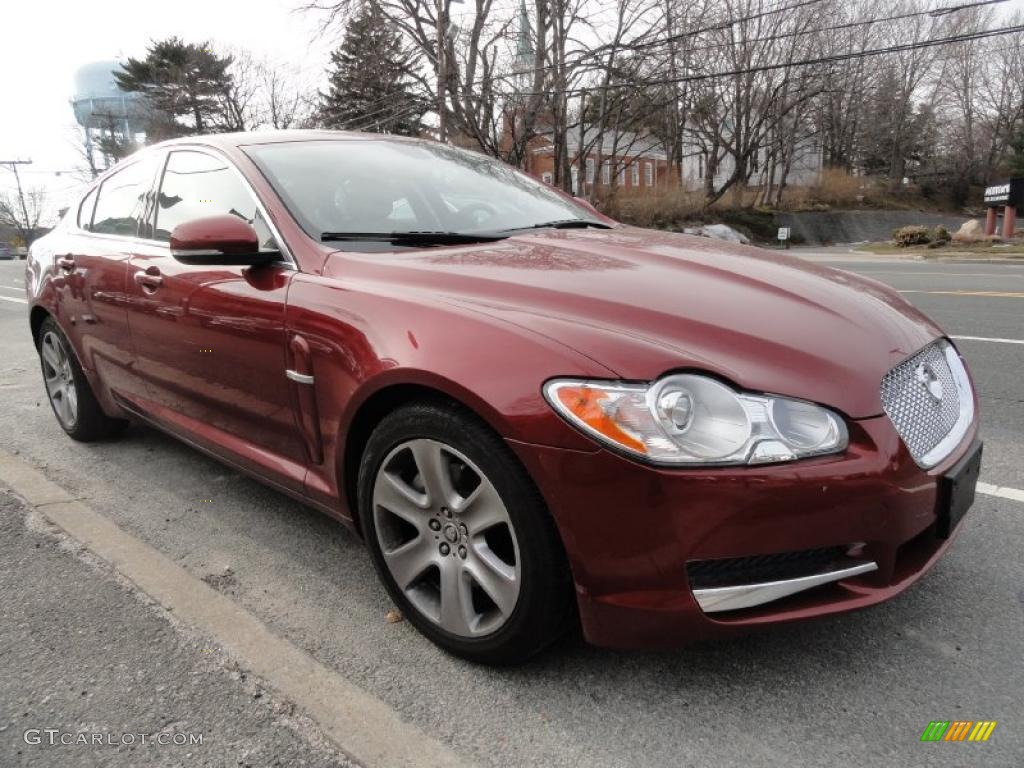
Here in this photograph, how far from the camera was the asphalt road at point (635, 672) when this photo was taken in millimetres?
1747

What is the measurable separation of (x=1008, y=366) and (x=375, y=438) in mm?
5143

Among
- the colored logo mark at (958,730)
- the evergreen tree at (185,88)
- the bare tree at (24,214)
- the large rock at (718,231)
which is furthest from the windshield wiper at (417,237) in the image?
the bare tree at (24,214)

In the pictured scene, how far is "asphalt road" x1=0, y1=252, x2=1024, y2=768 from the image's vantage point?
1.75m

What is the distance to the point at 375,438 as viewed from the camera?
2127mm

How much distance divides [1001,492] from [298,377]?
2879 millimetres

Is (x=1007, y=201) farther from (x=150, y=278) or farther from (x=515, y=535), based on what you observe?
(x=515, y=535)

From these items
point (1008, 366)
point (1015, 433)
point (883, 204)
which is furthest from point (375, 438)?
point (883, 204)

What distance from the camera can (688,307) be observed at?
77.4 inches

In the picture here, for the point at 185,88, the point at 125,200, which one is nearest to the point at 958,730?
the point at 125,200

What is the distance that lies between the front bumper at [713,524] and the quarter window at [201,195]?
1.55 metres

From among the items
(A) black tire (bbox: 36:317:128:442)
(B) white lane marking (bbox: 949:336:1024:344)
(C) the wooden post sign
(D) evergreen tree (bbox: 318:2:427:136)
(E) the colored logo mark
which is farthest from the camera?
(D) evergreen tree (bbox: 318:2:427:136)

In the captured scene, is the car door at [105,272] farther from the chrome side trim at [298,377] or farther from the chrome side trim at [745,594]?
the chrome side trim at [745,594]

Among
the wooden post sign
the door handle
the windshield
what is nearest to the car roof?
the windshield

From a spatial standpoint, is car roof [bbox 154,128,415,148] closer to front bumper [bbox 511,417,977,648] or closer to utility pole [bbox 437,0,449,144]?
front bumper [bbox 511,417,977,648]
